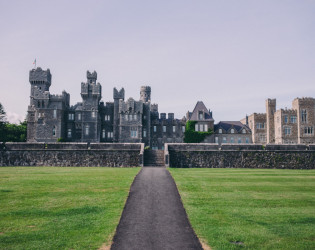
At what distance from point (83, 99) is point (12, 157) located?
26665 millimetres

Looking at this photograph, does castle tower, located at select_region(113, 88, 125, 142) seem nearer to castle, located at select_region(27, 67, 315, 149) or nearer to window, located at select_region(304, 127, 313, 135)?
castle, located at select_region(27, 67, 315, 149)

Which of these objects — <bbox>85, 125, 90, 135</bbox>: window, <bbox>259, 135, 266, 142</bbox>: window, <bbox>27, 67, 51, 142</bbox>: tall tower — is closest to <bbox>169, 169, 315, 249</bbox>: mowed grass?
<bbox>85, 125, 90, 135</bbox>: window

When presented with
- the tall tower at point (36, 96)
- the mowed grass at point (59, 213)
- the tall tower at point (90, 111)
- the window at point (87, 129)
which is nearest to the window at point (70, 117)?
the tall tower at point (90, 111)

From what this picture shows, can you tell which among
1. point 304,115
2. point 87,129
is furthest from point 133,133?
point 304,115

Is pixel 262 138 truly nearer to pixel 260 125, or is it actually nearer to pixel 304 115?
pixel 260 125

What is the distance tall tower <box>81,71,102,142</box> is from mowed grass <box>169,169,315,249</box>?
4260cm

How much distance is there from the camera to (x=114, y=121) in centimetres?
6109

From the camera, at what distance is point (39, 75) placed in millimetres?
65125

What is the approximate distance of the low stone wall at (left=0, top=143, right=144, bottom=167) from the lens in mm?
34031

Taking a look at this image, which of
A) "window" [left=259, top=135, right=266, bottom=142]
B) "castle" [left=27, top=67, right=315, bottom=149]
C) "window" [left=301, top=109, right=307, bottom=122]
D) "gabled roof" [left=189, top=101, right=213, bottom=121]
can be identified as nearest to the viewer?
"castle" [left=27, top=67, right=315, bottom=149]

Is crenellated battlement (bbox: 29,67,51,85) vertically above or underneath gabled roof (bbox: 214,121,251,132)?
above

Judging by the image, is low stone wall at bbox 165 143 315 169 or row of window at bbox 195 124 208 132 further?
row of window at bbox 195 124 208 132

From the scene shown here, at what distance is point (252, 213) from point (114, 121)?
5051 cm

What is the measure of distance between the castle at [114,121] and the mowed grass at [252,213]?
42061 millimetres
